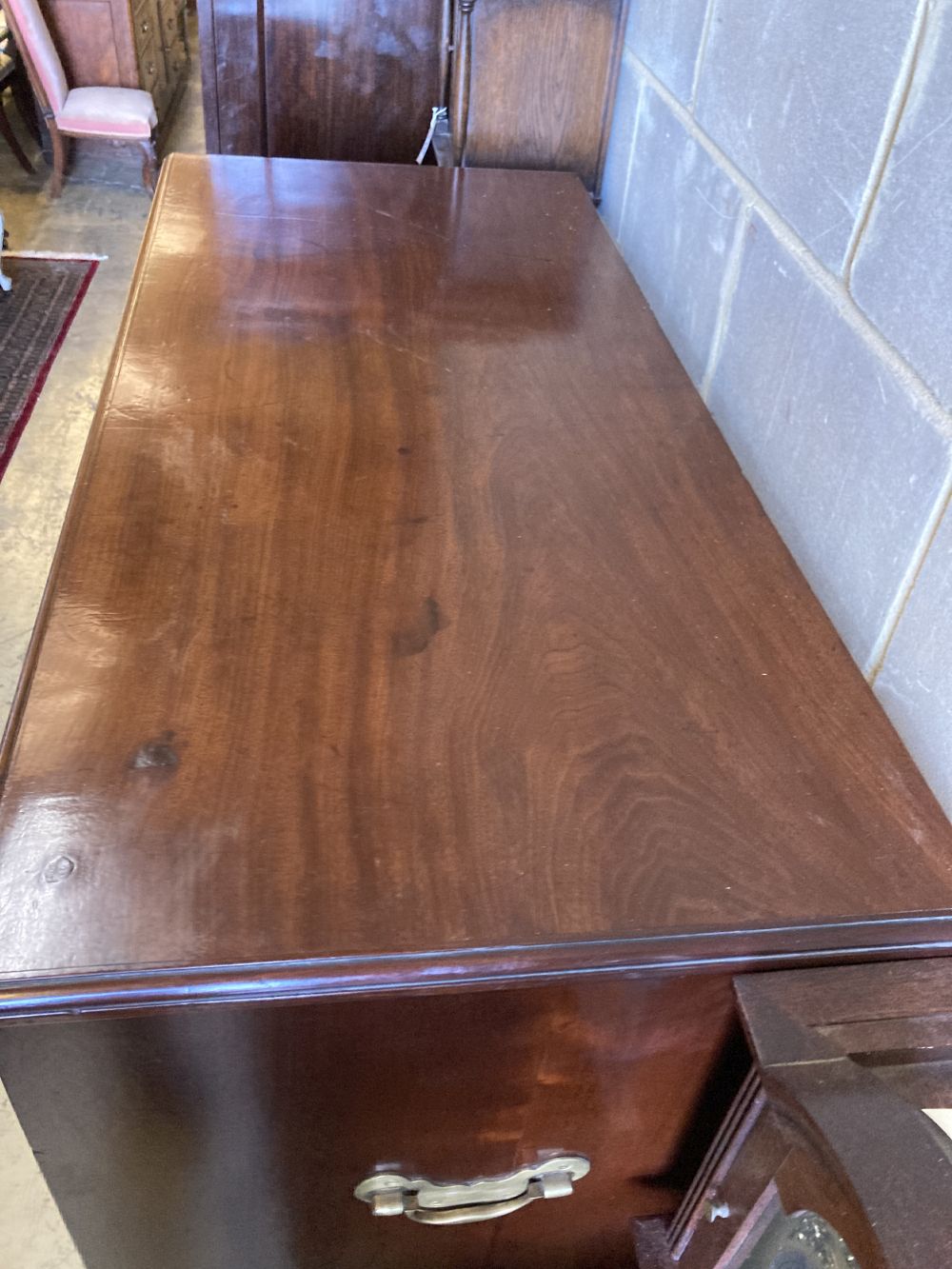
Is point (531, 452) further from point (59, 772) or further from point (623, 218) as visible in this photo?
point (623, 218)

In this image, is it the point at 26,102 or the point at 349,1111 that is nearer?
the point at 349,1111

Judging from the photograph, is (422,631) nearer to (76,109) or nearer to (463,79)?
(463,79)

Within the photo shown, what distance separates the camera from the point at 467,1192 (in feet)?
2.11

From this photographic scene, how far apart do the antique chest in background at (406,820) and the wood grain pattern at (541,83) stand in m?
0.70

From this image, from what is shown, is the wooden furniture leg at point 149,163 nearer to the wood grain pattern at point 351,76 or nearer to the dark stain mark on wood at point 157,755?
the wood grain pattern at point 351,76

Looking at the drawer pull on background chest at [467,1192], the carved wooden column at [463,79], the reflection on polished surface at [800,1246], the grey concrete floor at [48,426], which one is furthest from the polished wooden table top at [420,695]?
the carved wooden column at [463,79]

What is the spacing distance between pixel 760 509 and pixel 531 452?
20 centimetres

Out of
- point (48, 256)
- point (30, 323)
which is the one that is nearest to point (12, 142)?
point (48, 256)

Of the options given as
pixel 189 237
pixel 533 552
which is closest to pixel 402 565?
pixel 533 552

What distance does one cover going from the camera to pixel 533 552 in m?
0.74

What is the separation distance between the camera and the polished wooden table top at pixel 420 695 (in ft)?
1.62

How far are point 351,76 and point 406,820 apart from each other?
1.56 meters

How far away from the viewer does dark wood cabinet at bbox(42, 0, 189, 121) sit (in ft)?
11.2

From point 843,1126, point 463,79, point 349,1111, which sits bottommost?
point 349,1111
